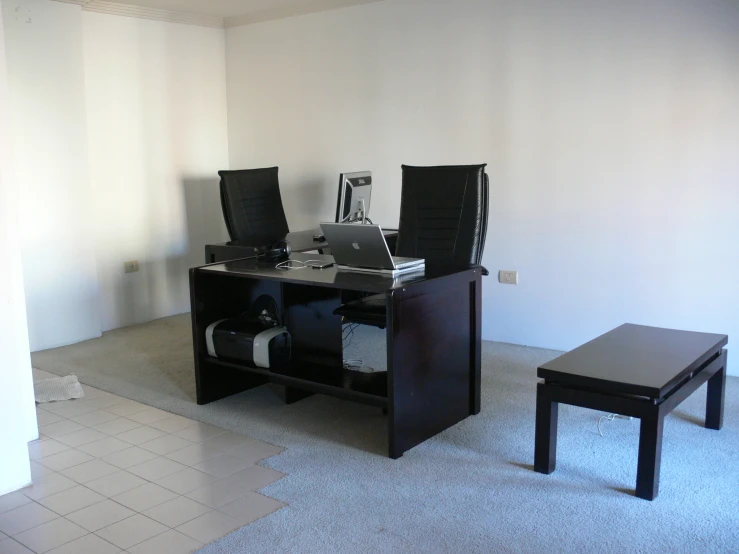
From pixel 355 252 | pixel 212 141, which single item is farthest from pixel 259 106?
pixel 355 252

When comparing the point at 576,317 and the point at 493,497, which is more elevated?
the point at 576,317

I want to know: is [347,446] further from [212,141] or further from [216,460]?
[212,141]

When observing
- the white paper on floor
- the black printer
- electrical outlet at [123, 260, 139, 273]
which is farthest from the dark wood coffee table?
electrical outlet at [123, 260, 139, 273]

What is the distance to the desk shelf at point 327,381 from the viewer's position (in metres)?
3.30

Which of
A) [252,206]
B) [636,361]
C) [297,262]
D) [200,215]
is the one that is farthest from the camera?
[200,215]

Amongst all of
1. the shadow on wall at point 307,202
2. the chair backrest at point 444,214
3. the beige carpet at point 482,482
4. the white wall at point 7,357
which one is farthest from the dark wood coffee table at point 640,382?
the shadow on wall at point 307,202

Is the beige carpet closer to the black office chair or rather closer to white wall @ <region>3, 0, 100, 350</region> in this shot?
the black office chair

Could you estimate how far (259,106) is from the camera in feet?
20.7

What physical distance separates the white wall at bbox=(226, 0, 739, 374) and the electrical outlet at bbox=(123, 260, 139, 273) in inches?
62.3

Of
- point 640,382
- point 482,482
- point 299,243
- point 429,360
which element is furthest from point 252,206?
point 640,382

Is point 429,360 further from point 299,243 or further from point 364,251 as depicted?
point 299,243

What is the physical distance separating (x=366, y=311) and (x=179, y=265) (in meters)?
3.04

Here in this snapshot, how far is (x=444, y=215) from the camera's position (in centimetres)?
418

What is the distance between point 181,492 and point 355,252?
1391 mm
